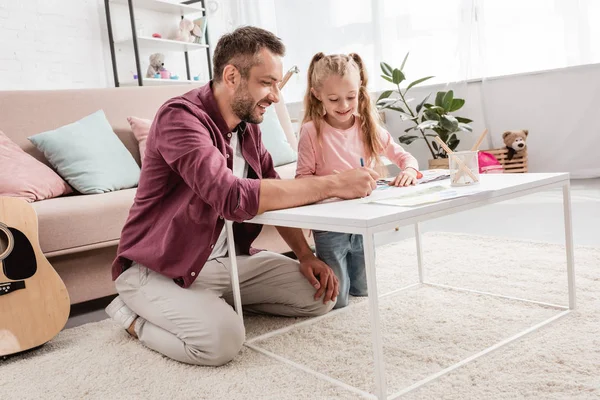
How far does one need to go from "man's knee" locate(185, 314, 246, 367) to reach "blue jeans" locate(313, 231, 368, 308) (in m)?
0.50

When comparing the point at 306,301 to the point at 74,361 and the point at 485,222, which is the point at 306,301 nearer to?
the point at 74,361

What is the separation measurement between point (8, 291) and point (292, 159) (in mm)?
1584

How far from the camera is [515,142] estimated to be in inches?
159

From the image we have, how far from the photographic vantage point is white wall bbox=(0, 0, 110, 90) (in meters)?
4.54

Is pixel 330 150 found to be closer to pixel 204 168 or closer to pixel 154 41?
pixel 204 168

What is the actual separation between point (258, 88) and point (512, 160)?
3.06 meters

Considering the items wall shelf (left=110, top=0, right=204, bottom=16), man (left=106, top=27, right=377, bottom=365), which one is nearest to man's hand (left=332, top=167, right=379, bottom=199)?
man (left=106, top=27, right=377, bottom=365)

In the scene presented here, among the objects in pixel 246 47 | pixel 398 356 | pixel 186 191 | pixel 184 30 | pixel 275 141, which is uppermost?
pixel 184 30

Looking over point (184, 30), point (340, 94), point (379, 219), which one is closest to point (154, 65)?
point (184, 30)

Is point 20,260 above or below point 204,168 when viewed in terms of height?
below

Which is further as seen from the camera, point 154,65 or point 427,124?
point 154,65

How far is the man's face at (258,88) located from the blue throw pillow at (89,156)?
1.07m

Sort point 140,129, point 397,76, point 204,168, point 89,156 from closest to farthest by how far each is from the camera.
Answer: point 204,168, point 89,156, point 140,129, point 397,76

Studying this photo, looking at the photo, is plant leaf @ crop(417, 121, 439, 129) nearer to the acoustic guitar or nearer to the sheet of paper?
the sheet of paper
